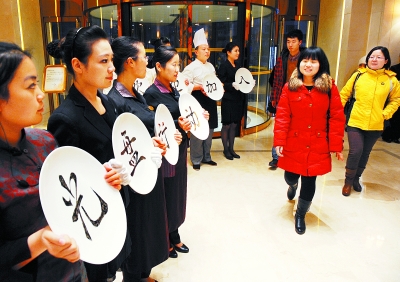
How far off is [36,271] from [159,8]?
478cm

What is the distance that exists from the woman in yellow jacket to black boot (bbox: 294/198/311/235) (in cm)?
93

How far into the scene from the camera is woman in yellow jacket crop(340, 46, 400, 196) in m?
3.09

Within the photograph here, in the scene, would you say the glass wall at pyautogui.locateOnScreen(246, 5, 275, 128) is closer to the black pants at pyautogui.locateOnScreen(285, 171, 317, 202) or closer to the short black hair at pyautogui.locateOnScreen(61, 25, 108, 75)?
the black pants at pyautogui.locateOnScreen(285, 171, 317, 202)

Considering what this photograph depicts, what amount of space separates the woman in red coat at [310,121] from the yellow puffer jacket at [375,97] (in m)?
0.85

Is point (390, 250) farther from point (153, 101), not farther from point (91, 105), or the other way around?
point (91, 105)

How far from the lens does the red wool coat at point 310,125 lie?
96.8 inches

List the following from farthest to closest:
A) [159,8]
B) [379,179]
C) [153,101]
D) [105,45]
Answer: [159,8] → [379,179] → [153,101] → [105,45]

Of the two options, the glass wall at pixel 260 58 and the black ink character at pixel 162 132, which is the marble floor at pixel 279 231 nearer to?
the black ink character at pixel 162 132

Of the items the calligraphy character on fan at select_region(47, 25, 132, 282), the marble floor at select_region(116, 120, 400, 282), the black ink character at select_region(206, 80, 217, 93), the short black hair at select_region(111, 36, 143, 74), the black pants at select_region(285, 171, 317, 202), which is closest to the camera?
→ the calligraphy character on fan at select_region(47, 25, 132, 282)

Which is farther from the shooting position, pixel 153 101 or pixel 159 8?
pixel 159 8

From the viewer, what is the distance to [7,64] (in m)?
0.89

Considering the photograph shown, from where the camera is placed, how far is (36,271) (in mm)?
984

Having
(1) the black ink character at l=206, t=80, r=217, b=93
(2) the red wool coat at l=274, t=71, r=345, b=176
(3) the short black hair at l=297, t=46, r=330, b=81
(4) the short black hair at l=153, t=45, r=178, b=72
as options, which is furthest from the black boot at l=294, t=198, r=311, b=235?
(1) the black ink character at l=206, t=80, r=217, b=93

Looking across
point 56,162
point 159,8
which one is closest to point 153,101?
point 56,162
